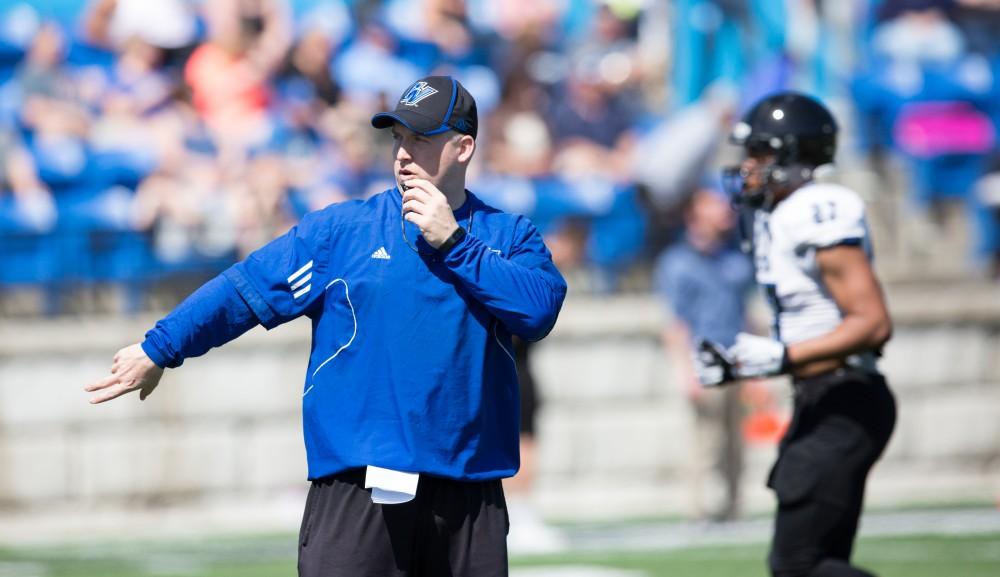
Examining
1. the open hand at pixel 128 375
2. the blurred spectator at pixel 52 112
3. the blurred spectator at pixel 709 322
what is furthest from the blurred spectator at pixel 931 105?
the open hand at pixel 128 375

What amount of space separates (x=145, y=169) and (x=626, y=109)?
379 centimetres

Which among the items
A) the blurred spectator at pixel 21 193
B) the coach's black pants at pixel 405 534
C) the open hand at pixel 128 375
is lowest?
the coach's black pants at pixel 405 534

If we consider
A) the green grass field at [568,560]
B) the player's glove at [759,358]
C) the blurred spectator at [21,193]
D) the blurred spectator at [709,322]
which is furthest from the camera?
the blurred spectator at [21,193]

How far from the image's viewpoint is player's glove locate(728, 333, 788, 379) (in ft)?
16.5

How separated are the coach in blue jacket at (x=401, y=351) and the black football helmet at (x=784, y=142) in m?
1.30

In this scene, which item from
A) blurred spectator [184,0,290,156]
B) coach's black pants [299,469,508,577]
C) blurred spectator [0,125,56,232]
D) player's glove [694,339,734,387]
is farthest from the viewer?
blurred spectator [184,0,290,156]

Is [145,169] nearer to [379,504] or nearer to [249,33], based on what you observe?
[249,33]

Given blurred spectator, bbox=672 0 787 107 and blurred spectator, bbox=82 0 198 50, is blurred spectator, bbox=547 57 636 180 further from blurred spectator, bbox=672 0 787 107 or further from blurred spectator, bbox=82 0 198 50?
blurred spectator, bbox=82 0 198 50

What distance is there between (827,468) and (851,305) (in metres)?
0.51

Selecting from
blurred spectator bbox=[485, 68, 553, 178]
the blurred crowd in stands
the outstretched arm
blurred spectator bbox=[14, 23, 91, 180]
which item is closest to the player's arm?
the outstretched arm

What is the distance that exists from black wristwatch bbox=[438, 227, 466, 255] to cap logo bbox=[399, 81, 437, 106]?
14.8 inches

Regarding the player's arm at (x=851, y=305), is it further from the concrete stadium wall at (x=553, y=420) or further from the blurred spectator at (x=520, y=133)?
the blurred spectator at (x=520, y=133)

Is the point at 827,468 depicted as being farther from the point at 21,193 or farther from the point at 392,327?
the point at 21,193

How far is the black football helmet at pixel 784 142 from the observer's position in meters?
5.21
